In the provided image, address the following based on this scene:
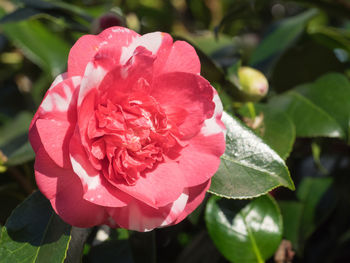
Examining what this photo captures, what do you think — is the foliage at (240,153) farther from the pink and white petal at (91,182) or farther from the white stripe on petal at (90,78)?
the white stripe on petal at (90,78)

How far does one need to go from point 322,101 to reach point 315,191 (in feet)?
0.97

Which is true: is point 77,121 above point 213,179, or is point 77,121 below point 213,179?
above

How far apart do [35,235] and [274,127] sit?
51 cm

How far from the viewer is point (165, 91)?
0.67 metres

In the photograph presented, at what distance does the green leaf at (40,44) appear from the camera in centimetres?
131

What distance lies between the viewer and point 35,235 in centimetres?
71

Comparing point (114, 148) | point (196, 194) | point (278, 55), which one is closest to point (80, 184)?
point (114, 148)

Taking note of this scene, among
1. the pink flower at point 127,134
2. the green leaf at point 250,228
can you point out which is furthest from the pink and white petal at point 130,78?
the green leaf at point 250,228

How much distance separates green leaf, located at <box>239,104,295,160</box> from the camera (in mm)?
871

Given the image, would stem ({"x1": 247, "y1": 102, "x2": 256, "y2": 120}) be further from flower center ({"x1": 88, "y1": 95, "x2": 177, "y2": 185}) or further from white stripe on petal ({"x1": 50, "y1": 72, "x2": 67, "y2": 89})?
white stripe on petal ({"x1": 50, "y1": 72, "x2": 67, "y2": 89})

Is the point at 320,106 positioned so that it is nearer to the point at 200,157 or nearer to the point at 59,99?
the point at 200,157

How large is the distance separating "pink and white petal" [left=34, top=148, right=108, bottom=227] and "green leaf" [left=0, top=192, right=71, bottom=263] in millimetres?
68

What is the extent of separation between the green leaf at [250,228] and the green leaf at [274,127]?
0.11m

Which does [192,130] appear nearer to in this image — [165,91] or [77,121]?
[165,91]
